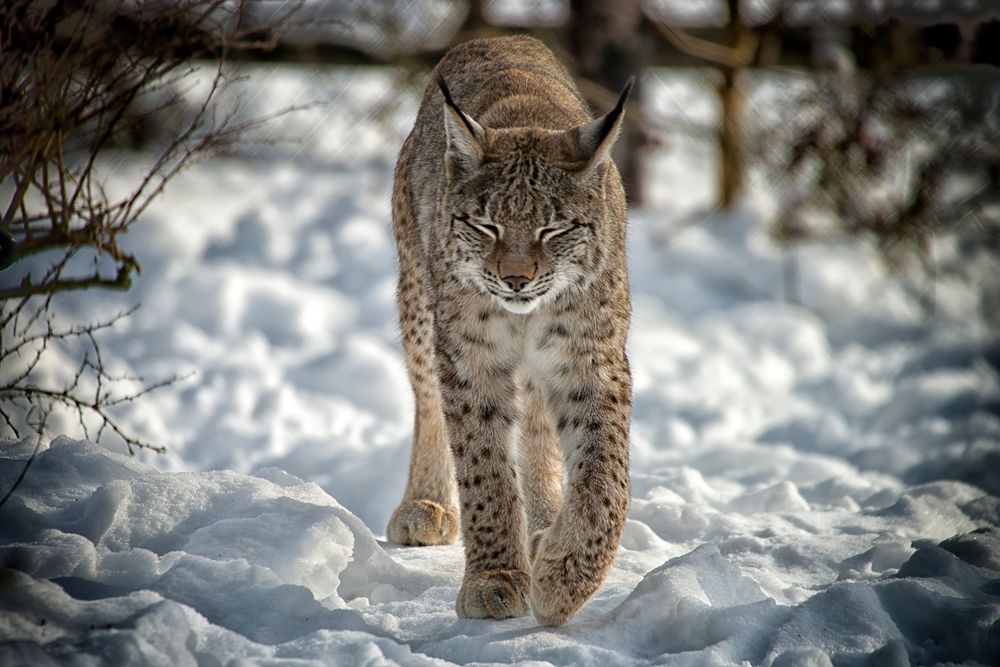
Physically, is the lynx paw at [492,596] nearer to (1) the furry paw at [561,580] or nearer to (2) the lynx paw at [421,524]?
(1) the furry paw at [561,580]

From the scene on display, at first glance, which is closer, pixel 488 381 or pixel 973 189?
pixel 488 381

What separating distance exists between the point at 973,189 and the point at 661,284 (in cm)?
257

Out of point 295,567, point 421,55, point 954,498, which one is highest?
point 421,55

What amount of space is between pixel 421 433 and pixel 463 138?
134 centimetres

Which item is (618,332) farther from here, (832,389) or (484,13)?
(484,13)

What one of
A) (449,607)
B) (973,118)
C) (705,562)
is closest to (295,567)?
(449,607)

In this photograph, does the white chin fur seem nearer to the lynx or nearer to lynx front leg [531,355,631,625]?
the lynx

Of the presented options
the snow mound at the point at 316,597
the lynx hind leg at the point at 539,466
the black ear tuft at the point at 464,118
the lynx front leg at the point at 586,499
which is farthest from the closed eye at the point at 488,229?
the snow mound at the point at 316,597

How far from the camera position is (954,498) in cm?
473

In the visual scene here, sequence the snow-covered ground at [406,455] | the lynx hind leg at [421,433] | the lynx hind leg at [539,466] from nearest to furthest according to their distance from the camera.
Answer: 1. the snow-covered ground at [406,455]
2. the lynx hind leg at [539,466]
3. the lynx hind leg at [421,433]

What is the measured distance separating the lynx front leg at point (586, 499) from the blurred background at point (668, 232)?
247 cm

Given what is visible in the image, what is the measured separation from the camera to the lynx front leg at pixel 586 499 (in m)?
3.28

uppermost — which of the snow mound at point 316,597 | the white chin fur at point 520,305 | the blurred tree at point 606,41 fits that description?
the blurred tree at point 606,41

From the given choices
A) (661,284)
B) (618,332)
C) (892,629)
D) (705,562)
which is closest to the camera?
(892,629)
